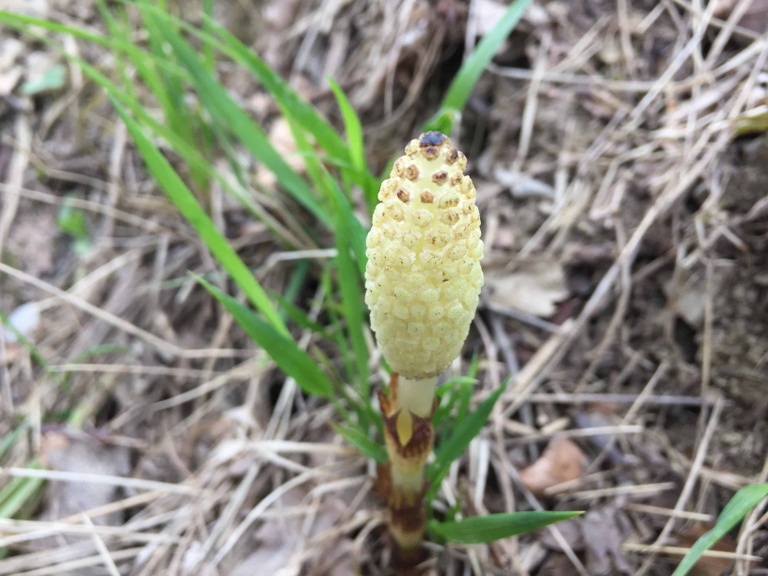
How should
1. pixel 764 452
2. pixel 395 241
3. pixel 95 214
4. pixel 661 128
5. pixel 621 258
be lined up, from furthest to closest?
1. pixel 95 214
2. pixel 661 128
3. pixel 621 258
4. pixel 764 452
5. pixel 395 241

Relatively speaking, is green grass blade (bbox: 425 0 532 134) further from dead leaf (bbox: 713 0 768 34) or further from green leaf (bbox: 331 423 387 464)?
green leaf (bbox: 331 423 387 464)

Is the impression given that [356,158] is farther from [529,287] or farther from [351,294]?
[529,287]

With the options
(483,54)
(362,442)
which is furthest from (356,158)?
(362,442)

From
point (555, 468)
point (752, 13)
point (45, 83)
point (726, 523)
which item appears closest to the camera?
point (726, 523)

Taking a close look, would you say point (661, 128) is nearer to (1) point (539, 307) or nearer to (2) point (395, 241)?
(1) point (539, 307)

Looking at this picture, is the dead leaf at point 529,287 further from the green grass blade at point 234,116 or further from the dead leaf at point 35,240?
the dead leaf at point 35,240

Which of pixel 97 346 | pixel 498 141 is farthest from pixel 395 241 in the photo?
pixel 97 346
